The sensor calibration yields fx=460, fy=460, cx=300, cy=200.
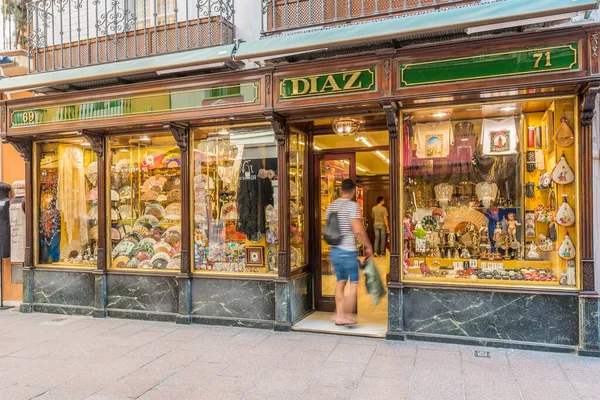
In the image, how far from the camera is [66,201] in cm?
848

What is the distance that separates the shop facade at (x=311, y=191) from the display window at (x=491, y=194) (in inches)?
0.8

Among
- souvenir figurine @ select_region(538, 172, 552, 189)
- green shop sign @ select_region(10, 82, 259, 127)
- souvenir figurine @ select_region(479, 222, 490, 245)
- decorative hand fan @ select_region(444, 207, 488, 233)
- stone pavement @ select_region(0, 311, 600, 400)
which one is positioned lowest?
stone pavement @ select_region(0, 311, 600, 400)

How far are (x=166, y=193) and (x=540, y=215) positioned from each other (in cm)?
574

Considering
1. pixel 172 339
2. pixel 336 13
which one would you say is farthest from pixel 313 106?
pixel 172 339

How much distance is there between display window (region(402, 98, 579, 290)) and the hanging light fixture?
97cm

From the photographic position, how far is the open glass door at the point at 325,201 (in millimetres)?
7531

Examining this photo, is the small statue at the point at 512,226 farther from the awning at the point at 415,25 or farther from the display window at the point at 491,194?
the awning at the point at 415,25

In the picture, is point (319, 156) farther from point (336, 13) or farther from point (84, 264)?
point (84, 264)

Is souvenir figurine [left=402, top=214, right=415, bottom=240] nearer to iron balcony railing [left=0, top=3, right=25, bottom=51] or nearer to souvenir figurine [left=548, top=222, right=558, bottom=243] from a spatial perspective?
souvenir figurine [left=548, top=222, right=558, bottom=243]

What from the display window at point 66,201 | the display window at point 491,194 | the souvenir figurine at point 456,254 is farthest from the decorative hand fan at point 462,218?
the display window at point 66,201

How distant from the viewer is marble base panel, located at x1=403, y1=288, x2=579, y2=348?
213 inches

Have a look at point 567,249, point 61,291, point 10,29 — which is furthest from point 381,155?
point 10,29

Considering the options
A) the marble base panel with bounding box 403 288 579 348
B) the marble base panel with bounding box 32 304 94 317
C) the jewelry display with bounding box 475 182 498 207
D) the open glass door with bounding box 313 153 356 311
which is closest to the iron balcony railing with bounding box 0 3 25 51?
the marble base panel with bounding box 32 304 94 317

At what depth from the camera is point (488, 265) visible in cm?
616
